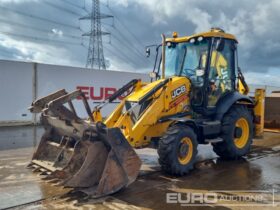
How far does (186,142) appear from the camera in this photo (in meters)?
6.35

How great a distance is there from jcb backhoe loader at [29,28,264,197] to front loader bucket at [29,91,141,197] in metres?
0.01

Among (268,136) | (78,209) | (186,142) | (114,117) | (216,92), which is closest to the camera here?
(78,209)

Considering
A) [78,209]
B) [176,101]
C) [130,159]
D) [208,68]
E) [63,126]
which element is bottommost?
[78,209]

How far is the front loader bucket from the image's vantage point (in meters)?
5.04

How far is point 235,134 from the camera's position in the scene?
7738 millimetres

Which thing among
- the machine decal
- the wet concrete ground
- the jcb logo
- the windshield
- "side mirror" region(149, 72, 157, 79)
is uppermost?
the windshield

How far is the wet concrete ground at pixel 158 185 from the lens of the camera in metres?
4.89

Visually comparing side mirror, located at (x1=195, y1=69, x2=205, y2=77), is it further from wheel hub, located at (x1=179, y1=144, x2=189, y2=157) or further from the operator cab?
wheel hub, located at (x1=179, y1=144, x2=189, y2=157)

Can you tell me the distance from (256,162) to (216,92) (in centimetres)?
177

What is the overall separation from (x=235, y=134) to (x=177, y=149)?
2.20m

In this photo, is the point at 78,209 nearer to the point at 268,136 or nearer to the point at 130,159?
the point at 130,159

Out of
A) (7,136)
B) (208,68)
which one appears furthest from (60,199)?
(7,136)

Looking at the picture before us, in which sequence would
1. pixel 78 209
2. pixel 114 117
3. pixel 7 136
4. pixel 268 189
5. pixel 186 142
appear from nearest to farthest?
pixel 78 209, pixel 268 189, pixel 186 142, pixel 114 117, pixel 7 136

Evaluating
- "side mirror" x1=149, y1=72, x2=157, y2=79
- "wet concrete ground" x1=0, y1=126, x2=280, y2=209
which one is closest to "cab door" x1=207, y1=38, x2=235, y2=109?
"side mirror" x1=149, y1=72, x2=157, y2=79
